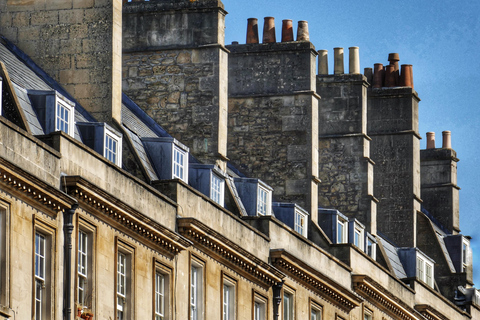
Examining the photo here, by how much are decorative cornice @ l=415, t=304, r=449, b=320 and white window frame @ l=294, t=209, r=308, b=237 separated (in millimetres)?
8420

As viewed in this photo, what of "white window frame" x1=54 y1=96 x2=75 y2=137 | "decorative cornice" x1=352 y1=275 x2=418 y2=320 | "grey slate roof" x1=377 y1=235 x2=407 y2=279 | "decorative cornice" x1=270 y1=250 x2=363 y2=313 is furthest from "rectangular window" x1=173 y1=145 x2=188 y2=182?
"grey slate roof" x1=377 y1=235 x2=407 y2=279

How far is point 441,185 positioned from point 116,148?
34.7m

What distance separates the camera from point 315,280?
53281 millimetres

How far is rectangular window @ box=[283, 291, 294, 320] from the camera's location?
5183 cm

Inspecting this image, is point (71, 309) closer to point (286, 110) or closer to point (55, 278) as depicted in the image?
point (55, 278)

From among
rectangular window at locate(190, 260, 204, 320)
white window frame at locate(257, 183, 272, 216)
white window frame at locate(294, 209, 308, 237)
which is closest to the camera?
rectangular window at locate(190, 260, 204, 320)

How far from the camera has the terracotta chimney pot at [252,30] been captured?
61066 millimetres

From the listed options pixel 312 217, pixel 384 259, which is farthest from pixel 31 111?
pixel 384 259

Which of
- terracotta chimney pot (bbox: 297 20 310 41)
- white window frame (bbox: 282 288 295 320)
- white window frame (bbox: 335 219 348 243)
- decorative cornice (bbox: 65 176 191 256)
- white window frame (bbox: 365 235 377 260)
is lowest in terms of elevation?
white window frame (bbox: 282 288 295 320)

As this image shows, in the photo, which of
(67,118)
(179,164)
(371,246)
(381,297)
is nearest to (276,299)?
(179,164)

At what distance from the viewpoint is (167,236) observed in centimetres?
4372

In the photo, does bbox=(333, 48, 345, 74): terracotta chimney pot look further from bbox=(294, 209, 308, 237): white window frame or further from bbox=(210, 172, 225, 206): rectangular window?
bbox=(210, 172, 225, 206): rectangular window

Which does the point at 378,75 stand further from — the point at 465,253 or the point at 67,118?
the point at 67,118

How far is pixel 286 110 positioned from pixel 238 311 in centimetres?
1216
